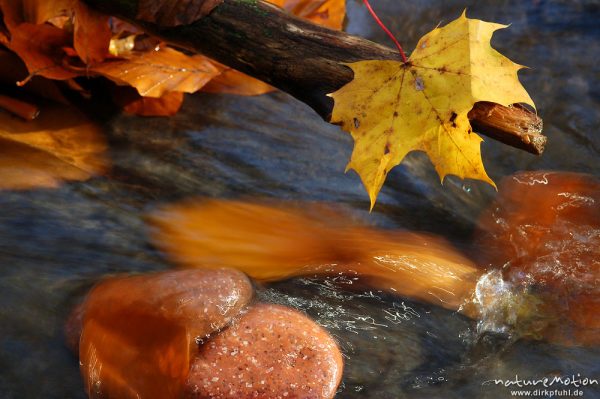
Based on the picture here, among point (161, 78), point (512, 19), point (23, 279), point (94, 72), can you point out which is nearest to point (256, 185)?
point (161, 78)

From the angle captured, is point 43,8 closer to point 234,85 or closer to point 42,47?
point 42,47

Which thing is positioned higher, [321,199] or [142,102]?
[142,102]

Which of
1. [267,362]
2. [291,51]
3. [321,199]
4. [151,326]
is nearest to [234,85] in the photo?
[321,199]

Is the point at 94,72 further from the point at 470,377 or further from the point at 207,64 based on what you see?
the point at 470,377

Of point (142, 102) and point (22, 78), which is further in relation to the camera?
point (142, 102)

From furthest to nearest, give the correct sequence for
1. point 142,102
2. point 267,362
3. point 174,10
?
point 142,102 → point 174,10 → point 267,362

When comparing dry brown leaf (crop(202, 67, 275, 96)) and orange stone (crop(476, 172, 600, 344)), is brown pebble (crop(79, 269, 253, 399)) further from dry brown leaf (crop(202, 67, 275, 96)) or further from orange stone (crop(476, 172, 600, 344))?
dry brown leaf (crop(202, 67, 275, 96))

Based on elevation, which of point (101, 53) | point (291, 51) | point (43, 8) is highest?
point (291, 51)

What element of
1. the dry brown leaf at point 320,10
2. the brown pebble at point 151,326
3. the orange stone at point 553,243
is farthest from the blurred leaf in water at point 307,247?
the dry brown leaf at point 320,10
